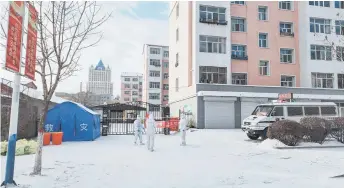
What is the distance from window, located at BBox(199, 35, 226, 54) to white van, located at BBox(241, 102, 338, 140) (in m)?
11.6

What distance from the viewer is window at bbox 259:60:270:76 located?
100 ft

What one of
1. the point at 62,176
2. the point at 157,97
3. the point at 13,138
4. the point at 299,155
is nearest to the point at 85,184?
the point at 62,176

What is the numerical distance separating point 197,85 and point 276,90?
26.5ft

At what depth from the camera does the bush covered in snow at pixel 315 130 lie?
48.4 feet

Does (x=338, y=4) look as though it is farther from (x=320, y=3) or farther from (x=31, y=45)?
(x=31, y=45)

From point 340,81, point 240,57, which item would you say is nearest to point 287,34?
point 240,57

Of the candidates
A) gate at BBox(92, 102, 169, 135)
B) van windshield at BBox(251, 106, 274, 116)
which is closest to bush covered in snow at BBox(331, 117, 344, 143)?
van windshield at BBox(251, 106, 274, 116)

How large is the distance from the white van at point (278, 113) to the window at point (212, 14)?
13185mm

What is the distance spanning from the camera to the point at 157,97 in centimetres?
7031

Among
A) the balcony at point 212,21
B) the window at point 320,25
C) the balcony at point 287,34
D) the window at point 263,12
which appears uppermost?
the window at point 263,12

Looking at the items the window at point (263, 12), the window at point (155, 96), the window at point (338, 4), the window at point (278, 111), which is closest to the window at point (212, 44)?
the window at point (263, 12)

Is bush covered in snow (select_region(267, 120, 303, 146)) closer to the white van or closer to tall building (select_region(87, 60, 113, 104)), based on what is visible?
the white van

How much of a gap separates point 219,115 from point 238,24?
964cm

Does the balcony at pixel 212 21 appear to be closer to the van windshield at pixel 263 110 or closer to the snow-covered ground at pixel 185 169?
the van windshield at pixel 263 110
